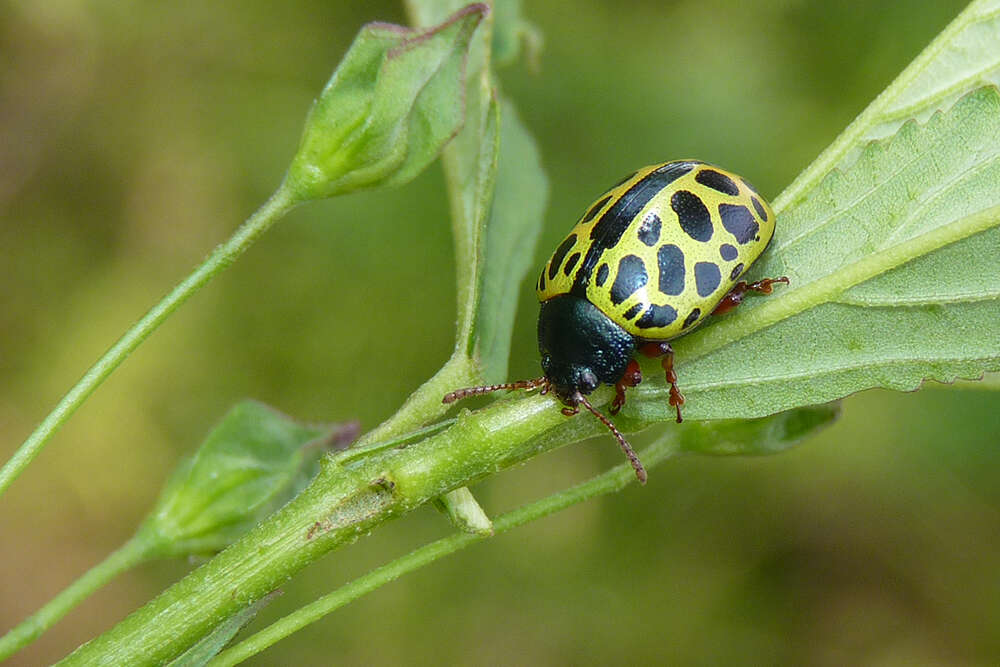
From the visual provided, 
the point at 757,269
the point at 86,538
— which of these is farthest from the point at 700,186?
the point at 86,538

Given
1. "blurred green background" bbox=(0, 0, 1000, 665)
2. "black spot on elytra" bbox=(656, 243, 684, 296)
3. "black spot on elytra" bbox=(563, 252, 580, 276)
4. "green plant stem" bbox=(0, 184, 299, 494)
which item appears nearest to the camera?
"green plant stem" bbox=(0, 184, 299, 494)

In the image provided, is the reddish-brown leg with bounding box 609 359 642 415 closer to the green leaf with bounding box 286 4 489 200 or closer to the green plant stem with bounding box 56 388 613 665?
the green plant stem with bounding box 56 388 613 665

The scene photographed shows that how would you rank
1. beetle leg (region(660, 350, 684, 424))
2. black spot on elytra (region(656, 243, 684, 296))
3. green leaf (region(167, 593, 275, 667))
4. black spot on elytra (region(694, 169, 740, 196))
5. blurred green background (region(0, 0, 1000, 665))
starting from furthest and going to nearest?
blurred green background (region(0, 0, 1000, 665)), black spot on elytra (region(694, 169, 740, 196)), black spot on elytra (region(656, 243, 684, 296)), beetle leg (region(660, 350, 684, 424)), green leaf (region(167, 593, 275, 667))

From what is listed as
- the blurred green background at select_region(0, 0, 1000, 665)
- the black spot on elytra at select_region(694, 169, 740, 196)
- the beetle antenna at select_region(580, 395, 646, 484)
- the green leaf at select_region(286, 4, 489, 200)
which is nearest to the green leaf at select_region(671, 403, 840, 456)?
the beetle antenna at select_region(580, 395, 646, 484)

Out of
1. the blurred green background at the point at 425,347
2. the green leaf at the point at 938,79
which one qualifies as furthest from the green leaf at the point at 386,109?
the blurred green background at the point at 425,347

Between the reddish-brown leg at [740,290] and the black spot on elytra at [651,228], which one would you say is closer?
the reddish-brown leg at [740,290]

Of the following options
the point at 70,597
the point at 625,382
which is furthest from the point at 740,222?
the point at 70,597

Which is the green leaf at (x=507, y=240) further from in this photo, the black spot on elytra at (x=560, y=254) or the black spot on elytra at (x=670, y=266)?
the black spot on elytra at (x=670, y=266)
